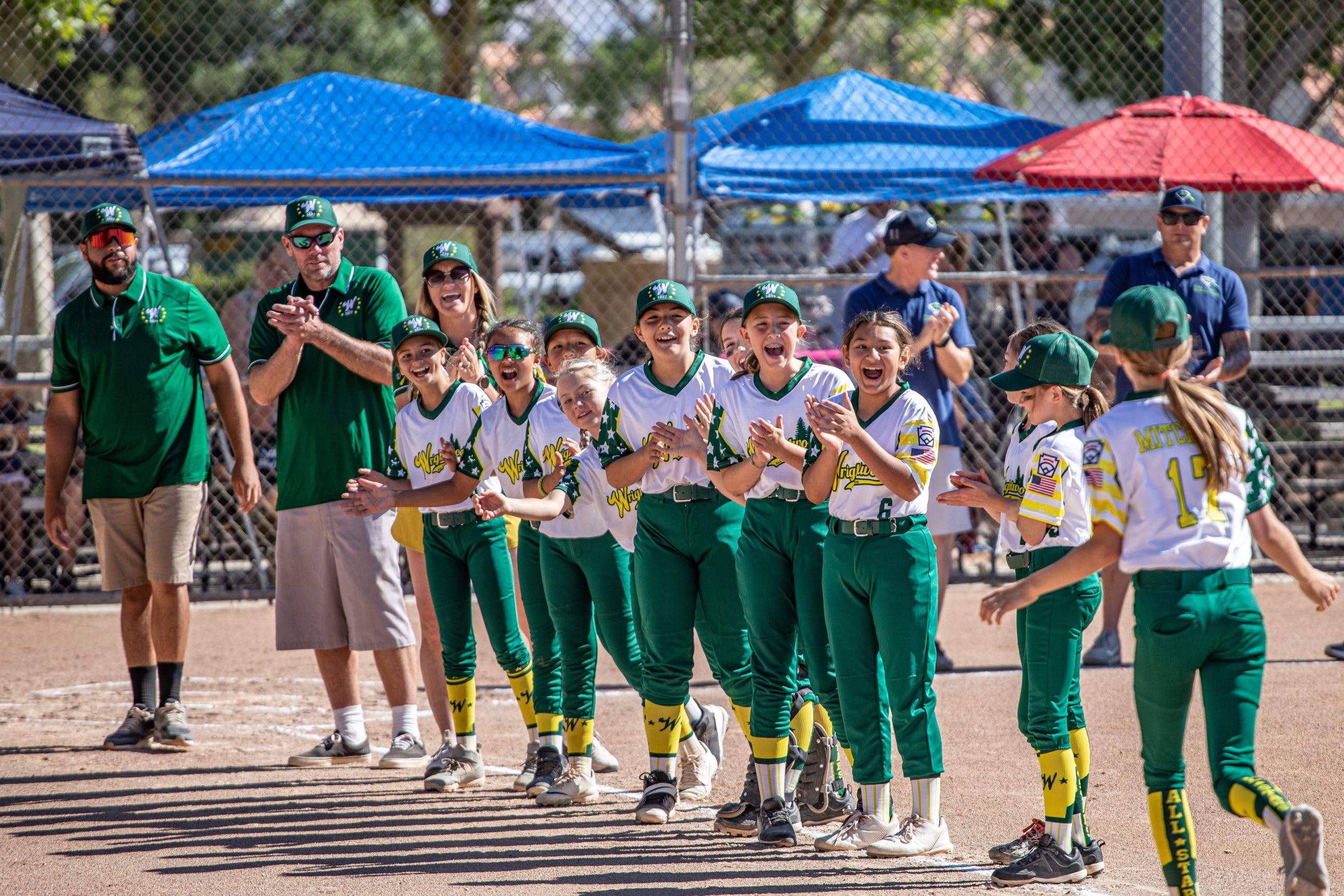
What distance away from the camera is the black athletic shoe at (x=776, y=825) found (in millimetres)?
4438

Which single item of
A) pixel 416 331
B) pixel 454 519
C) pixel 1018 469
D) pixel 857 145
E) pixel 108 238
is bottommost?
pixel 454 519

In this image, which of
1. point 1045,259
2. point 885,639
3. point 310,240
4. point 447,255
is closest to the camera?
point 885,639

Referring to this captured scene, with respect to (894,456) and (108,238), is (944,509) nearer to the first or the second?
(894,456)

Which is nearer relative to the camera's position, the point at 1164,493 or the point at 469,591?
the point at 1164,493

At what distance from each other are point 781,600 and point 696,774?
3.54ft

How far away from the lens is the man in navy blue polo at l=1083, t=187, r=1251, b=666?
6480 mm

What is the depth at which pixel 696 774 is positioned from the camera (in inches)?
204

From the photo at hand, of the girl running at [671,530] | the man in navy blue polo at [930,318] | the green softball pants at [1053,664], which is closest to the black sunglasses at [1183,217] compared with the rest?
the man in navy blue polo at [930,318]

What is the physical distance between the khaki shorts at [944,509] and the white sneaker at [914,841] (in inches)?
97.0

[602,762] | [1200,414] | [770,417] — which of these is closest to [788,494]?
[770,417]

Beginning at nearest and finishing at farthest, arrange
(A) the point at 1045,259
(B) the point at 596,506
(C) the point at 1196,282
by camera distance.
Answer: (B) the point at 596,506
(C) the point at 1196,282
(A) the point at 1045,259

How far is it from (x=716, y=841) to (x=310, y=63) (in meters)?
22.1

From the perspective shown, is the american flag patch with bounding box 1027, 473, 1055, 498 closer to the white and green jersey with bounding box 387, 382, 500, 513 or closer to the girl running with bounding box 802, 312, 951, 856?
the girl running with bounding box 802, 312, 951, 856

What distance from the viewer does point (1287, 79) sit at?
46.0 ft
